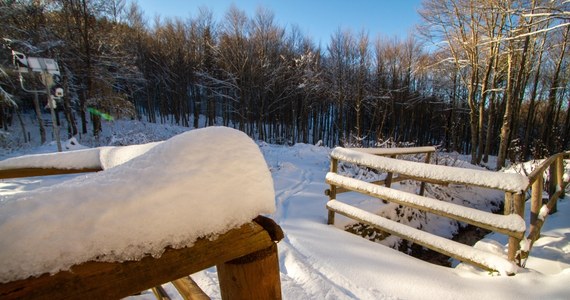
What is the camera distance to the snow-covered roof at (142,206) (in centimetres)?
48

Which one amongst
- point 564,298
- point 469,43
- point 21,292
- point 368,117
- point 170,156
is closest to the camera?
point 21,292

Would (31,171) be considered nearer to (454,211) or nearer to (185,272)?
(185,272)

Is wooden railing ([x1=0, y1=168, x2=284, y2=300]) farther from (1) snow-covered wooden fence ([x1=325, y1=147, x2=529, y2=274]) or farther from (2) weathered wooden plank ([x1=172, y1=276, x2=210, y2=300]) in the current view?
(1) snow-covered wooden fence ([x1=325, y1=147, x2=529, y2=274])

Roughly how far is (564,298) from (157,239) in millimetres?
3261

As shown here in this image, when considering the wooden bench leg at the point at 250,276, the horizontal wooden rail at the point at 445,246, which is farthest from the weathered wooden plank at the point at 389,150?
the wooden bench leg at the point at 250,276

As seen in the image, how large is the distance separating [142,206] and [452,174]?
3.20 metres

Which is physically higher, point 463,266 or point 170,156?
point 170,156

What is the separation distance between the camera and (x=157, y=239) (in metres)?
0.59

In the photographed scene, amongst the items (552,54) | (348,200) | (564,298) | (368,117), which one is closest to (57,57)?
(348,200)

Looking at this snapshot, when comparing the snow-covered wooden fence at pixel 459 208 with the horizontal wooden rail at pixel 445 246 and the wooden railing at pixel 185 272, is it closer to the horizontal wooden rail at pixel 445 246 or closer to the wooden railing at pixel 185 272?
the horizontal wooden rail at pixel 445 246

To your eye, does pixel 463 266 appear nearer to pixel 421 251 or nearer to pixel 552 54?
pixel 421 251

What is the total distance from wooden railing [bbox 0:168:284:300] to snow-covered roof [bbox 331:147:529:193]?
2.76m

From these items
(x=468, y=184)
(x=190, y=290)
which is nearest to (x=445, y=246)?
(x=468, y=184)

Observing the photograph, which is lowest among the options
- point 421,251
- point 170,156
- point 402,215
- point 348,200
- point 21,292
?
point 421,251
